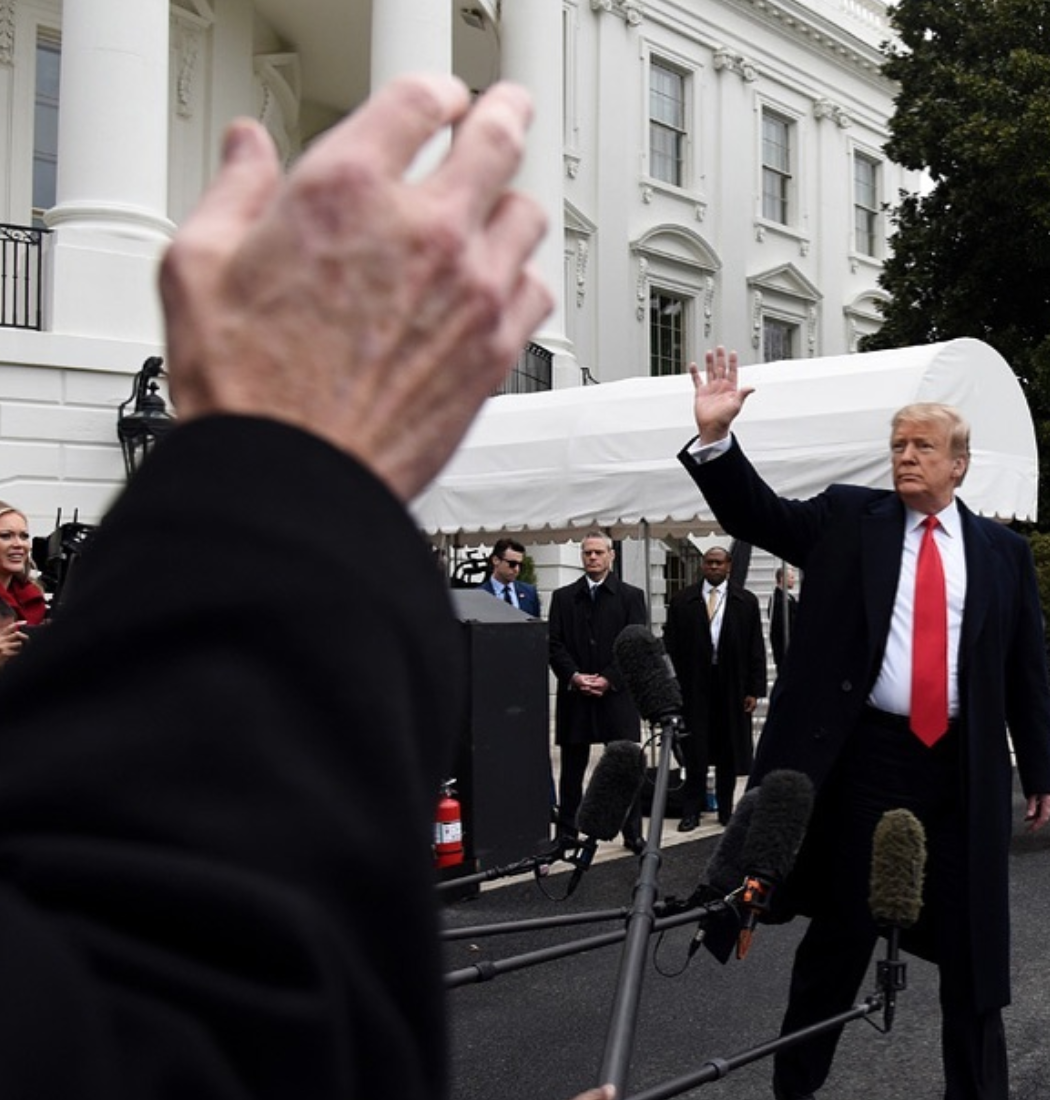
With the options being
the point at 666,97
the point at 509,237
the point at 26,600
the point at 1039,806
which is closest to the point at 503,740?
the point at 26,600

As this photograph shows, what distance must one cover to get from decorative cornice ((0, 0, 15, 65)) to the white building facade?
22 mm

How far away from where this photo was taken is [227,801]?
0.61 meters

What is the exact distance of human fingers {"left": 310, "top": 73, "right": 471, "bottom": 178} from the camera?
72 centimetres

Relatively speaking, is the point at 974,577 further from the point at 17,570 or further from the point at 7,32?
the point at 7,32

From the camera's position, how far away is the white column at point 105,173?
1313 centimetres

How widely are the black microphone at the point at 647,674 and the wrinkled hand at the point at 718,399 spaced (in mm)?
1034

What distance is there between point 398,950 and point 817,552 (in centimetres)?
359

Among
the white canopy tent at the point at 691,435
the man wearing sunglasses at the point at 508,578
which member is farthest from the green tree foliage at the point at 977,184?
the man wearing sunglasses at the point at 508,578

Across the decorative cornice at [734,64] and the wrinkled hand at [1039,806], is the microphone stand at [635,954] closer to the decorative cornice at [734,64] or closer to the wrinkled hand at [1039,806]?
the wrinkled hand at [1039,806]

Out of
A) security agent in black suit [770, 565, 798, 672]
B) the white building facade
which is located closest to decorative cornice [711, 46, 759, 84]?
the white building facade

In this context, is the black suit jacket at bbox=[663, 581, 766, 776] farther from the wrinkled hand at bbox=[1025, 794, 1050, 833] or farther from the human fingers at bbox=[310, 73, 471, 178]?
the human fingers at bbox=[310, 73, 471, 178]

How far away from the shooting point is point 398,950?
645 millimetres

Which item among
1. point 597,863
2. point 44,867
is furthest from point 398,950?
point 597,863

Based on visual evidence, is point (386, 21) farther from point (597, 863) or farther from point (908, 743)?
point (908, 743)
